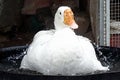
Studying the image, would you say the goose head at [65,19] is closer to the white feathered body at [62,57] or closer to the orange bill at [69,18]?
the orange bill at [69,18]

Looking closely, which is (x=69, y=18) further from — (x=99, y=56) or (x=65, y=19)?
(x=99, y=56)

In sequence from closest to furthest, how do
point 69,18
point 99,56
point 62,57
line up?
point 62,57 < point 69,18 < point 99,56

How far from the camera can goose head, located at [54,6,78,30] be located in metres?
1.70

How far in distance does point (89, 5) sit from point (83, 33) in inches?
9.5

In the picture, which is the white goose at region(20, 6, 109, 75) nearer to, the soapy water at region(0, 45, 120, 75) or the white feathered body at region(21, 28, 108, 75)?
the white feathered body at region(21, 28, 108, 75)

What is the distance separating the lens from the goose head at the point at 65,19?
170 cm

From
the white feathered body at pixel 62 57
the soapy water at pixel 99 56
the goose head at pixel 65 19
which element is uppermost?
the goose head at pixel 65 19

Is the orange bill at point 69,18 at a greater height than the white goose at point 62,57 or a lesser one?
greater

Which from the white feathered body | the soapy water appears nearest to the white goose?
the white feathered body

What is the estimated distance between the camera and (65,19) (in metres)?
1.73

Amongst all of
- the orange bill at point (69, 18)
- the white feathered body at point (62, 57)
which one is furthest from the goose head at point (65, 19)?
the white feathered body at point (62, 57)

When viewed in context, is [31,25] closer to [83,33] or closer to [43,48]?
[83,33]

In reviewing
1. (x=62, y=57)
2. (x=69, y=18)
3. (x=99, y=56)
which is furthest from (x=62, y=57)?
(x=99, y=56)

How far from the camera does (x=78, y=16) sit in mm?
3617
